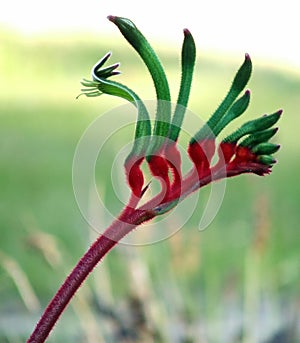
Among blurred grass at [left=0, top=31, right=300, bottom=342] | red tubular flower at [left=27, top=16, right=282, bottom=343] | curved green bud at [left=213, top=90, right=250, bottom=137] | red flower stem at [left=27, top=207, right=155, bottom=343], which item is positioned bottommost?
red flower stem at [left=27, top=207, right=155, bottom=343]

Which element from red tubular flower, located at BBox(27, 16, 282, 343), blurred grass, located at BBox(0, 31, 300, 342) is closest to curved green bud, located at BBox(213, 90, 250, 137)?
red tubular flower, located at BBox(27, 16, 282, 343)

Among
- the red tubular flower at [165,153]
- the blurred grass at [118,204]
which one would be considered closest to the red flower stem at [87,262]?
the red tubular flower at [165,153]

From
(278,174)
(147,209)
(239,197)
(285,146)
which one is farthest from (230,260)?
(147,209)

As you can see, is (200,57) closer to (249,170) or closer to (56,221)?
(56,221)

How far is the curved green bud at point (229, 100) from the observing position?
44cm

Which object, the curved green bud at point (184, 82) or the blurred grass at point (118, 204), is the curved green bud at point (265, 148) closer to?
the curved green bud at point (184, 82)

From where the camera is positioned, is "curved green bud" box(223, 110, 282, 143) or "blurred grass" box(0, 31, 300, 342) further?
"blurred grass" box(0, 31, 300, 342)

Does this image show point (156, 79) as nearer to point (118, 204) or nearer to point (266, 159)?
point (266, 159)

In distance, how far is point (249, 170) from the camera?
0.44 meters

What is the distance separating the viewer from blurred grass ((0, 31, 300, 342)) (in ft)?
7.17

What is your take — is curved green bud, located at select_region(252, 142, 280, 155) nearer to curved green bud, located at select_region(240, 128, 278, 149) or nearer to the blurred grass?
curved green bud, located at select_region(240, 128, 278, 149)

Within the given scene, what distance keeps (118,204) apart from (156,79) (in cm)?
243

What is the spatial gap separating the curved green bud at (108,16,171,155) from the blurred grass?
2.79 feet

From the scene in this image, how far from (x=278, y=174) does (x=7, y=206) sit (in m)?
1.01
